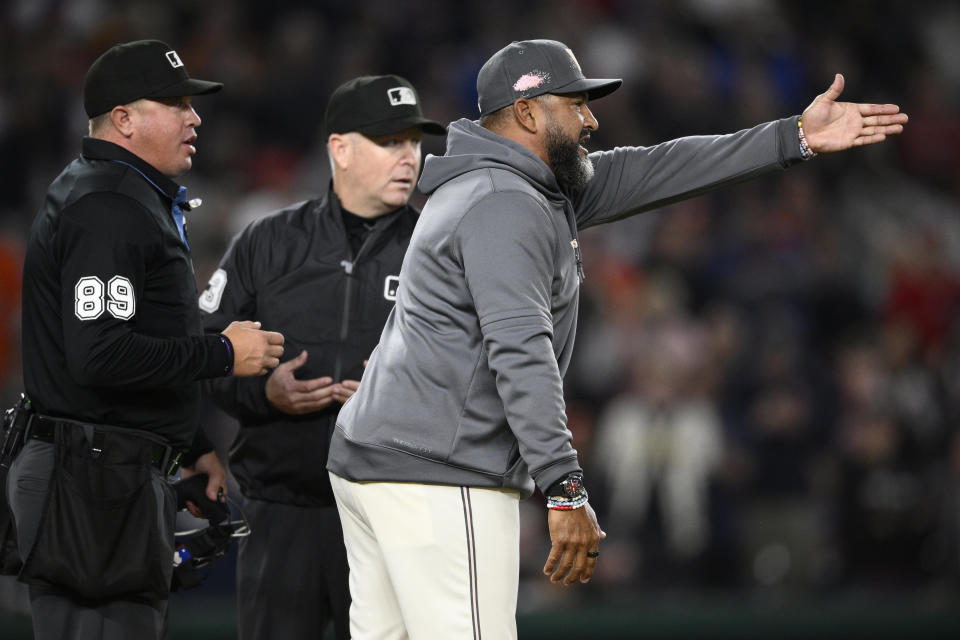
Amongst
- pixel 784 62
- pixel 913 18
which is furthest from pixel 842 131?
pixel 913 18

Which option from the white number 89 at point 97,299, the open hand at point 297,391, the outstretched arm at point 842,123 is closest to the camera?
the white number 89 at point 97,299

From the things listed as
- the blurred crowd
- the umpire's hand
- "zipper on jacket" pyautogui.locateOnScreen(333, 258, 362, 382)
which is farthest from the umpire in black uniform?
the blurred crowd

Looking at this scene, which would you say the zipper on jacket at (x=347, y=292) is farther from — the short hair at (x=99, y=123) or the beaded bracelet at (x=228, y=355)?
the short hair at (x=99, y=123)

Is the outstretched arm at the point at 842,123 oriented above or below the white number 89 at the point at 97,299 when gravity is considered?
above

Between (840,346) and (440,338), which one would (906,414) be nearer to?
(840,346)

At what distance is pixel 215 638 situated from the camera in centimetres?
639

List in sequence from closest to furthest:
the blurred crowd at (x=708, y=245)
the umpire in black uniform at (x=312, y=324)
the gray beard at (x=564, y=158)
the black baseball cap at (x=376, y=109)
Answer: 1. the gray beard at (x=564, y=158)
2. the umpire in black uniform at (x=312, y=324)
3. the black baseball cap at (x=376, y=109)
4. the blurred crowd at (x=708, y=245)

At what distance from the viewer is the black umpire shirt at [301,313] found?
4.22m

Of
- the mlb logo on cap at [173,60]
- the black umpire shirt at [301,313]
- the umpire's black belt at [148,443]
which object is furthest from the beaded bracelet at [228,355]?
the mlb logo on cap at [173,60]

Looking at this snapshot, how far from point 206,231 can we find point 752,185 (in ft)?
13.1

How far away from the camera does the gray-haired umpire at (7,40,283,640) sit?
3391 millimetres

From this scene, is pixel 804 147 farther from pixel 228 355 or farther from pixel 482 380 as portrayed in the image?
pixel 228 355

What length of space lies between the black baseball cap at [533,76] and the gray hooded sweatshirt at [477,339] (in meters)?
0.11

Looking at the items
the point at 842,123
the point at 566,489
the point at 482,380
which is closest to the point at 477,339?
the point at 482,380
